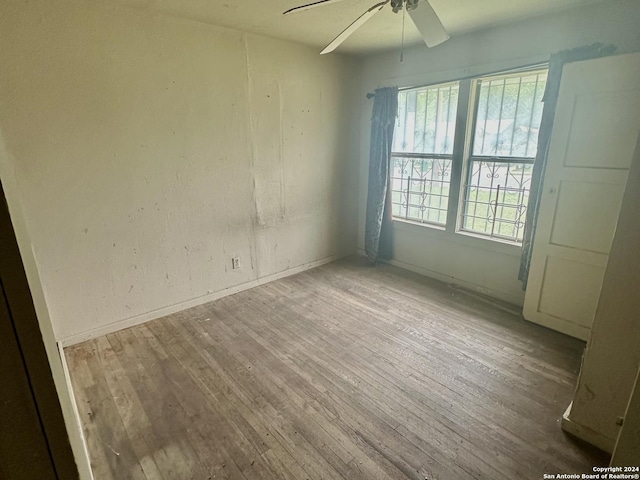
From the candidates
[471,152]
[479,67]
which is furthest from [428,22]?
[471,152]

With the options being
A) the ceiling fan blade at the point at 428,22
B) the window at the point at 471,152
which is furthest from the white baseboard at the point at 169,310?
the ceiling fan blade at the point at 428,22

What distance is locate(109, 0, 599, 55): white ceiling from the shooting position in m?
2.39

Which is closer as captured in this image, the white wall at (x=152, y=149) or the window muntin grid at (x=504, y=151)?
the white wall at (x=152, y=149)

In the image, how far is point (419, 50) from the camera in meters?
3.47

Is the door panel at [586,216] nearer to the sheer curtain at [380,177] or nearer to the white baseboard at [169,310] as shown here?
the sheer curtain at [380,177]

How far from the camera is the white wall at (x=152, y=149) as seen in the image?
2.25 meters

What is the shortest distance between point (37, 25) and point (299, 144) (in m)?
2.23

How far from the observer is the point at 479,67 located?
308cm

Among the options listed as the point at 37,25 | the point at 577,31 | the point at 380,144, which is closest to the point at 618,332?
the point at 577,31

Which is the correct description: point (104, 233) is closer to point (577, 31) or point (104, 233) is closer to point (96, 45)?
point (96, 45)

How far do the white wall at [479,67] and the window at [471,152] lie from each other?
140 mm

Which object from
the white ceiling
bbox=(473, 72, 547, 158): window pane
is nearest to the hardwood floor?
bbox=(473, 72, 547, 158): window pane

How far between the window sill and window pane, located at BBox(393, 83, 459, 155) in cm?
82

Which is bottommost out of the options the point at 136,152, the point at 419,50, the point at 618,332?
the point at 618,332
